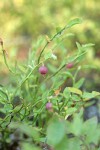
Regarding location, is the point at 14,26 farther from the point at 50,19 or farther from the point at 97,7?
the point at 97,7

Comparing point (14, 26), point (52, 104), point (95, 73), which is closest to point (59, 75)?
point (52, 104)

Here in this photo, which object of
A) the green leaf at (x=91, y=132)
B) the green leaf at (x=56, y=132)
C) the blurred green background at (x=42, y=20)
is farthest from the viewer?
the blurred green background at (x=42, y=20)

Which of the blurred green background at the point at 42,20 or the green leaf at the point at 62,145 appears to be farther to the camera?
the blurred green background at the point at 42,20

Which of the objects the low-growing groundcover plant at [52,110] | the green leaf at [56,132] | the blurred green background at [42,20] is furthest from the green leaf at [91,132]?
the blurred green background at [42,20]

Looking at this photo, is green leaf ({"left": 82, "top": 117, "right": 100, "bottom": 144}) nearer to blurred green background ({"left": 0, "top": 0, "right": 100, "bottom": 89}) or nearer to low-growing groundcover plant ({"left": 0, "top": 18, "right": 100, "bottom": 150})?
low-growing groundcover plant ({"left": 0, "top": 18, "right": 100, "bottom": 150})

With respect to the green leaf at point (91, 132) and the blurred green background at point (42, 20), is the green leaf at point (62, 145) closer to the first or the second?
the green leaf at point (91, 132)

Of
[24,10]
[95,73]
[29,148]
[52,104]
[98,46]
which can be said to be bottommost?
[29,148]

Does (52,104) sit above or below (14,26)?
below

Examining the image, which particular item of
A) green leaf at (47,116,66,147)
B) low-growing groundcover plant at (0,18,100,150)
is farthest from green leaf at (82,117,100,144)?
green leaf at (47,116,66,147)

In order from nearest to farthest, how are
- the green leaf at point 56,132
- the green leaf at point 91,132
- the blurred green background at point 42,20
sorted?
the green leaf at point 56,132 < the green leaf at point 91,132 < the blurred green background at point 42,20
